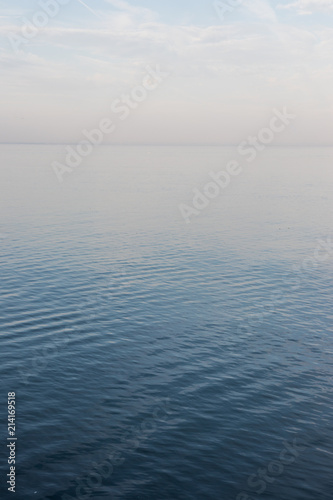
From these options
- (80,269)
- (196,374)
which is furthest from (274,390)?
(80,269)

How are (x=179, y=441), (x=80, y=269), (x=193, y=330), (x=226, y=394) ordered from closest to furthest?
1. (x=179, y=441)
2. (x=226, y=394)
3. (x=193, y=330)
4. (x=80, y=269)

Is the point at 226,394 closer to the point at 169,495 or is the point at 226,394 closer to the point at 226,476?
the point at 226,476

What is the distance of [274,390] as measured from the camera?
48.2 m

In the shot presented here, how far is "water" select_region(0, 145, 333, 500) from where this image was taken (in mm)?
36688

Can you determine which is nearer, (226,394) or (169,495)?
(169,495)

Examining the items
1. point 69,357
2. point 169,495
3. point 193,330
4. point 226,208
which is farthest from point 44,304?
point 226,208

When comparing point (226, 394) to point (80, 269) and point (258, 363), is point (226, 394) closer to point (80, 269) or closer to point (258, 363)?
point (258, 363)

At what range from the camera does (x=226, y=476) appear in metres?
36.6

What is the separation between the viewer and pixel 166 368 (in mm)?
51750

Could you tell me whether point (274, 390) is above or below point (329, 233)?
below

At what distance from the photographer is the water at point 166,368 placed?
36688 mm

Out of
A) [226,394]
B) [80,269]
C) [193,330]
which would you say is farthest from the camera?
[80,269]

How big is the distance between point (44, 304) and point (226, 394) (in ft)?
101

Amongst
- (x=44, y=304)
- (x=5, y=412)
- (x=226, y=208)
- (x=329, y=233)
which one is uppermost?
(x=226, y=208)
